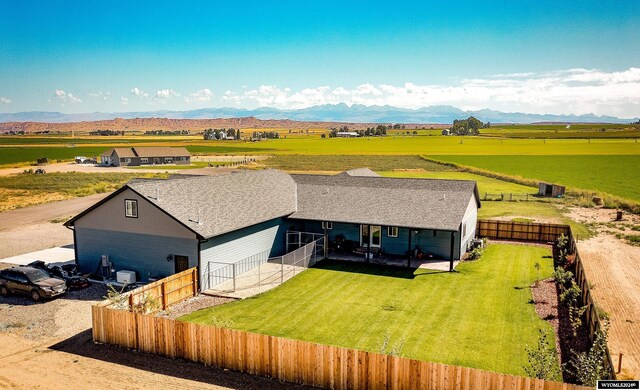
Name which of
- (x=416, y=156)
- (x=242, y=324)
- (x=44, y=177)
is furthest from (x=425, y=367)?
(x=416, y=156)

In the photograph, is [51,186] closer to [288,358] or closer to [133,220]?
[133,220]

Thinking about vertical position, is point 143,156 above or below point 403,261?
above

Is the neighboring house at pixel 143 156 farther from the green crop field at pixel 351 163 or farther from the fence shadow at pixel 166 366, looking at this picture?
the fence shadow at pixel 166 366

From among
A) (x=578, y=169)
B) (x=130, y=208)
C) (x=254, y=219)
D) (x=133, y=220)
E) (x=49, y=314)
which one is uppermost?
(x=130, y=208)

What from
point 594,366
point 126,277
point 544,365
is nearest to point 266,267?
point 126,277

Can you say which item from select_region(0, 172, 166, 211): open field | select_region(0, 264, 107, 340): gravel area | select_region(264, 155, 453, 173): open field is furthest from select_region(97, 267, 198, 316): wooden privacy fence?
select_region(264, 155, 453, 173): open field

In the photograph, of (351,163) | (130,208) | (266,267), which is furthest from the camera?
(351,163)

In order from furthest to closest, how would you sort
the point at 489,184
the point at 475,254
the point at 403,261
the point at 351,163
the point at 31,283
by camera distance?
1. the point at 351,163
2. the point at 489,184
3. the point at 475,254
4. the point at 403,261
5. the point at 31,283

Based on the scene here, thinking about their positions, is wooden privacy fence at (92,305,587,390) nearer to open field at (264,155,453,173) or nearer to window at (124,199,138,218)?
window at (124,199,138,218)
